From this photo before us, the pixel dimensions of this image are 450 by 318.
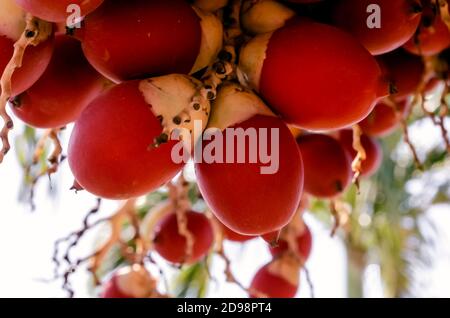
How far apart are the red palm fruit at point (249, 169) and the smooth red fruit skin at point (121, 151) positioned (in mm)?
42

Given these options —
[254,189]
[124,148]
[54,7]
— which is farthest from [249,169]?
[54,7]

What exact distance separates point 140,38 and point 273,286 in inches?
21.6

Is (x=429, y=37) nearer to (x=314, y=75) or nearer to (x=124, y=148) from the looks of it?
(x=314, y=75)

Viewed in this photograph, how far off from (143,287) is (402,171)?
110 inches

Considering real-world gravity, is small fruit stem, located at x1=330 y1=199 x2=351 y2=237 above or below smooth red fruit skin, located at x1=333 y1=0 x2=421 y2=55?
below

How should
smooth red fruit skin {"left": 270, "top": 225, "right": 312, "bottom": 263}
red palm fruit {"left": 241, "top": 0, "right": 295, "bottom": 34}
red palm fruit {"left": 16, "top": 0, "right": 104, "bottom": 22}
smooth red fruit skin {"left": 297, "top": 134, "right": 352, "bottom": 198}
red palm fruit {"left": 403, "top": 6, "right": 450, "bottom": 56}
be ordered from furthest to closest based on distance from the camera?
1. smooth red fruit skin {"left": 270, "top": 225, "right": 312, "bottom": 263}
2. smooth red fruit skin {"left": 297, "top": 134, "right": 352, "bottom": 198}
3. red palm fruit {"left": 403, "top": 6, "right": 450, "bottom": 56}
4. red palm fruit {"left": 241, "top": 0, "right": 295, "bottom": 34}
5. red palm fruit {"left": 16, "top": 0, "right": 104, "bottom": 22}

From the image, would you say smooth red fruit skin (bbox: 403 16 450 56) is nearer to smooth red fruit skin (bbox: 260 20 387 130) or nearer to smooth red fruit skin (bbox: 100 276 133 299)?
smooth red fruit skin (bbox: 260 20 387 130)

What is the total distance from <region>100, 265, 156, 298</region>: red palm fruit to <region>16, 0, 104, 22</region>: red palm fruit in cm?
53

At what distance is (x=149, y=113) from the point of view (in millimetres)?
652

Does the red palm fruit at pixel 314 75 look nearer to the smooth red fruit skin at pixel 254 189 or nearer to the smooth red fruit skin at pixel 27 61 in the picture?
the smooth red fruit skin at pixel 254 189

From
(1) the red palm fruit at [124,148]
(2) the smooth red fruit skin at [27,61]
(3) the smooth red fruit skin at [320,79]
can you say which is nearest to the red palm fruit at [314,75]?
(3) the smooth red fruit skin at [320,79]

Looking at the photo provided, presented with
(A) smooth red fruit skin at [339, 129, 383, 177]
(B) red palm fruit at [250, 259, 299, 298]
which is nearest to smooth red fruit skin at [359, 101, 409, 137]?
(A) smooth red fruit skin at [339, 129, 383, 177]

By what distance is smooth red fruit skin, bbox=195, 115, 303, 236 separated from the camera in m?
0.66

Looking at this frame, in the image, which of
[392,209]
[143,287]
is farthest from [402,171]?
[143,287]
